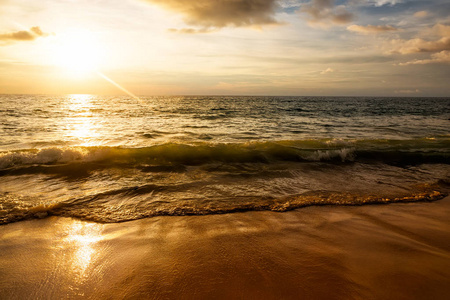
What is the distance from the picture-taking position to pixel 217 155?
9.28m

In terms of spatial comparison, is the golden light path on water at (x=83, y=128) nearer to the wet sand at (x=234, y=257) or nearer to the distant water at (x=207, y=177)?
the distant water at (x=207, y=177)

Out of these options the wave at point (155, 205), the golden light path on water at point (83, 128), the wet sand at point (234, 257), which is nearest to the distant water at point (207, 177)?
the wave at point (155, 205)

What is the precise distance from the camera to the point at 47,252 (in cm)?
323

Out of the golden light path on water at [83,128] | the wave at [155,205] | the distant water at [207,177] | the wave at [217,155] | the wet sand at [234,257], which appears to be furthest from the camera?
the golden light path on water at [83,128]

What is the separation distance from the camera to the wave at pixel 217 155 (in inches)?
315

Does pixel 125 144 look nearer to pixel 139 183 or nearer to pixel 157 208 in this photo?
pixel 139 183

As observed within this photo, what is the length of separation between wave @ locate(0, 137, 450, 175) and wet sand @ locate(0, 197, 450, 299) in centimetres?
443

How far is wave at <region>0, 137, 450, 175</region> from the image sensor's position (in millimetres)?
8008

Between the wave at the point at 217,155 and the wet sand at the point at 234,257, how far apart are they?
443 cm

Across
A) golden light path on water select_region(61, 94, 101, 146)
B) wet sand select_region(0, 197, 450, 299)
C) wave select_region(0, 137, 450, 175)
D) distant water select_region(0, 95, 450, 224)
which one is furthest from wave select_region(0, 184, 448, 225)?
golden light path on water select_region(61, 94, 101, 146)

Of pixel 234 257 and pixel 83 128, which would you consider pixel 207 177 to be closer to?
pixel 234 257

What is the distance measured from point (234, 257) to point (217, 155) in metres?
6.31

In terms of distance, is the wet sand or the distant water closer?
the wet sand

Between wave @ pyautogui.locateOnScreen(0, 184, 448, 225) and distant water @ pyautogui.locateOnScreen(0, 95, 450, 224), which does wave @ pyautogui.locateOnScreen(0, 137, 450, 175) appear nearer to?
distant water @ pyautogui.locateOnScreen(0, 95, 450, 224)
